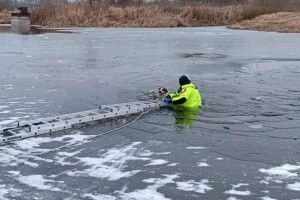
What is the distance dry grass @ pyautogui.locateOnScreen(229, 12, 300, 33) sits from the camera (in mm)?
37875

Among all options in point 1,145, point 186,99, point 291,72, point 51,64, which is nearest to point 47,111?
point 1,145

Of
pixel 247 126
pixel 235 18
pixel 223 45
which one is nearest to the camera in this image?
pixel 247 126

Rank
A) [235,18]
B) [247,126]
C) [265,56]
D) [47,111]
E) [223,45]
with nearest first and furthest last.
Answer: [247,126]
[47,111]
[265,56]
[223,45]
[235,18]

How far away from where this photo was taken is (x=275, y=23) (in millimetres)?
40094

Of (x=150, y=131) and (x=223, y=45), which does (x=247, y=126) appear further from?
(x=223, y=45)

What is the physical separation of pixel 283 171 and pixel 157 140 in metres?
2.32

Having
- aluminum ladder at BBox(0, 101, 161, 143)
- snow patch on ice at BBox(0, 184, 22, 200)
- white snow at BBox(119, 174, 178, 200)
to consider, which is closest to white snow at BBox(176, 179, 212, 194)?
white snow at BBox(119, 174, 178, 200)

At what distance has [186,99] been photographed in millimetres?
10133

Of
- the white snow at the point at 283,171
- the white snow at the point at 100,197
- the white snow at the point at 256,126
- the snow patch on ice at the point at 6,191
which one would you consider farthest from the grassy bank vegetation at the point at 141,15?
the white snow at the point at 100,197

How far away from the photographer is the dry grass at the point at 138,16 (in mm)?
46094

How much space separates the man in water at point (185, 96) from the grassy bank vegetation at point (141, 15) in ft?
118

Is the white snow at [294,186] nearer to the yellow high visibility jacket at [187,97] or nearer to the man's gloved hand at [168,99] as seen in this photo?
the yellow high visibility jacket at [187,97]

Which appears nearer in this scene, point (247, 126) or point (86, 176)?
point (86, 176)

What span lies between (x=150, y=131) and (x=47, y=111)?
2625mm
